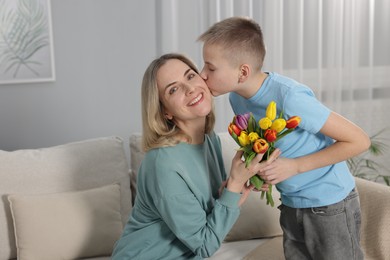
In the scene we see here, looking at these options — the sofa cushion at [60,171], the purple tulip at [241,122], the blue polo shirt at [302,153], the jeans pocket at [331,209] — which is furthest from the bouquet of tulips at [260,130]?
the sofa cushion at [60,171]

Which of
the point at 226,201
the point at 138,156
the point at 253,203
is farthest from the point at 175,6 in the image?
the point at 226,201

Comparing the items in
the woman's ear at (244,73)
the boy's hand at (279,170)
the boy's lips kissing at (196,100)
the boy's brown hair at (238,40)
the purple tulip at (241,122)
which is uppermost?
the boy's brown hair at (238,40)

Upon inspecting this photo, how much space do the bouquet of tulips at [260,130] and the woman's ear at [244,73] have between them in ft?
0.61

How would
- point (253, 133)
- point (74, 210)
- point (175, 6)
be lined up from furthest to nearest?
point (175, 6) < point (74, 210) < point (253, 133)

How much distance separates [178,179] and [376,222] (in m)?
0.98

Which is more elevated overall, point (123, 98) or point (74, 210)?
point (123, 98)

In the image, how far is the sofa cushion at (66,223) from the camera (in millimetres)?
2113

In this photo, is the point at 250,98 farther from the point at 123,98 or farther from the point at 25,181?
the point at 123,98

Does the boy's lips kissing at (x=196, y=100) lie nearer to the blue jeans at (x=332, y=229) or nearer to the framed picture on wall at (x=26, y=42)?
the blue jeans at (x=332, y=229)

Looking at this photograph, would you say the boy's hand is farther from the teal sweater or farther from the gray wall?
the gray wall

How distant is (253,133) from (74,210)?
3.55 ft

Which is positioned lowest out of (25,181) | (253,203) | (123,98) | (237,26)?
(253,203)

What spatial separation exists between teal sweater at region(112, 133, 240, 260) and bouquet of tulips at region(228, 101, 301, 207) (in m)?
0.21

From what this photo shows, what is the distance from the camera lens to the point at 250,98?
1.63 m
